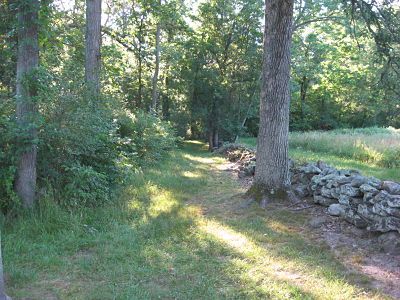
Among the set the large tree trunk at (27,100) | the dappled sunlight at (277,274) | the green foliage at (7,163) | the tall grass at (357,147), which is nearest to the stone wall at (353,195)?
the dappled sunlight at (277,274)

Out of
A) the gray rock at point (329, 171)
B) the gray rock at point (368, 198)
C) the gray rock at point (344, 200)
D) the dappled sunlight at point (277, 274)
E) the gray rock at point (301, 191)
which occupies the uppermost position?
the gray rock at point (329, 171)

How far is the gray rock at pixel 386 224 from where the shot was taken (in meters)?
5.20

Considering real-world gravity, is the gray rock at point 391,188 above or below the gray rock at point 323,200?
above

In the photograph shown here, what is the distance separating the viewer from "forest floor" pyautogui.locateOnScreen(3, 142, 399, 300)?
4.12 metres

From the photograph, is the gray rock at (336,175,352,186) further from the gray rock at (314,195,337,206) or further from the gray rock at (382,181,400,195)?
the gray rock at (382,181,400,195)

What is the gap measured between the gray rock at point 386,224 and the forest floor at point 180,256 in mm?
360

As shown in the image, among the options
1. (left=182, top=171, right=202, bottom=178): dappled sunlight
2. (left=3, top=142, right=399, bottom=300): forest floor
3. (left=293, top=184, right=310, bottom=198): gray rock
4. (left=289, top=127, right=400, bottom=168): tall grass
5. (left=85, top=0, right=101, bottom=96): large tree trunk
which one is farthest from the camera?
(left=289, top=127, right=400, bottom=168): tall grass

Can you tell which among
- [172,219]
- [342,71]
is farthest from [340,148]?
[342,71]

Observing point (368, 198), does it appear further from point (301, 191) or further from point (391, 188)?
point (301, 191)

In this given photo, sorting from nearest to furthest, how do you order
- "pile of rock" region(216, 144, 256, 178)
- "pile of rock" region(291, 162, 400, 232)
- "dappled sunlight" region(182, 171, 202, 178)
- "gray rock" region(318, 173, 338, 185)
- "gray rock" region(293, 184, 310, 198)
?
"pile of rock" region(291, 162, 400, 232)
"gray rock" region(318, 173, 338, 185)
"gray rock" region(293, 184, 310, 198)
"pile of rock" region(216, 144, 256, 178)
"dappled sunlight" region(182, 171, 202, 178)

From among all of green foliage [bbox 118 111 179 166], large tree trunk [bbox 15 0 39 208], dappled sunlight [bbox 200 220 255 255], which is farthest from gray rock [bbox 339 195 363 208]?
green foliage [bbox 118 111 179 166]

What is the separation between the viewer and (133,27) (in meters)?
23.9

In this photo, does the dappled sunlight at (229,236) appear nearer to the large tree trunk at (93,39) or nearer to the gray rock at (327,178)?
the gray rock at (327,178)

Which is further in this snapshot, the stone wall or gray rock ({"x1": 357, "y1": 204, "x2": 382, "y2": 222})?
gray rock ({"x1": 357, "y1": 204, "x2": 382, "y2": 222})
